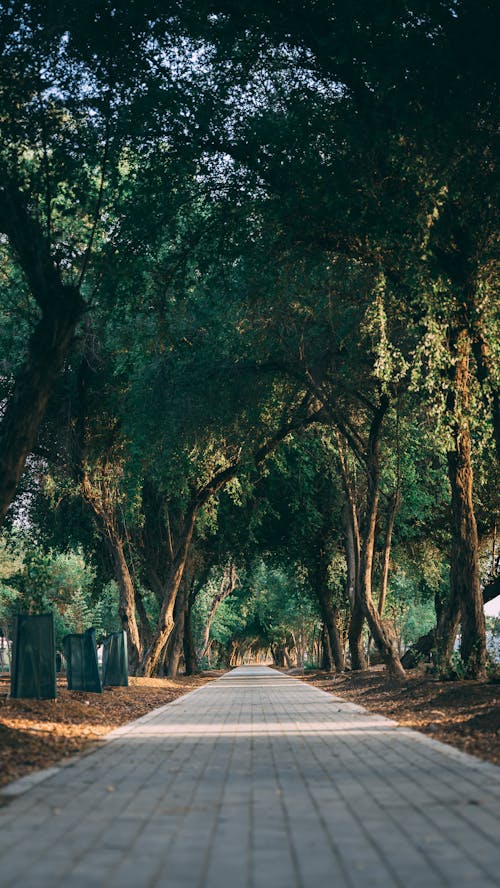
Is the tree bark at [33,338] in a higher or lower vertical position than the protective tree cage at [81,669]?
higher

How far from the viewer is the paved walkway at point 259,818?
447cm

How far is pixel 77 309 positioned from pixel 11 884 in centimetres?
856

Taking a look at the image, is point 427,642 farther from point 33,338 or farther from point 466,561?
point 33,338

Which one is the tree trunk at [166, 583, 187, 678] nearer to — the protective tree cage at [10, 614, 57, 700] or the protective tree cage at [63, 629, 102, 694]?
the protective tree cage at [63, 629, 102, 694]

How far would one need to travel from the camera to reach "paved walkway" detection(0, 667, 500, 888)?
14.7 ft

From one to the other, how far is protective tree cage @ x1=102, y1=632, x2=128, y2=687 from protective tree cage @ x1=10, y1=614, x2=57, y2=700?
6134 millimetres

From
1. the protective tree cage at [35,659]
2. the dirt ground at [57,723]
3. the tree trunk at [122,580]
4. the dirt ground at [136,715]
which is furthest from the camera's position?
the tree trunk at [122,580]

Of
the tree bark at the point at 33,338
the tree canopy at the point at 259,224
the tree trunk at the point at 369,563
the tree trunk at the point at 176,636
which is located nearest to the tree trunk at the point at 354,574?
the tree trunk at the point at 369,563

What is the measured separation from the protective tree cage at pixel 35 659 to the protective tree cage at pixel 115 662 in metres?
6.13

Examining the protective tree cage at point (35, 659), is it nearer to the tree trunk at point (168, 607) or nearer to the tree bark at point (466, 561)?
the tree bark at point (466, 561)

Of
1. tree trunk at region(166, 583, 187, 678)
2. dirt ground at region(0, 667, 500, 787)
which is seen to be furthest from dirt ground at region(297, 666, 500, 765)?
tree trunk at region(166, 583, 187, 678)

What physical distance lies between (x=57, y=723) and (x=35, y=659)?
106 inches

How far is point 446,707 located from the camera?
13805 millimetres

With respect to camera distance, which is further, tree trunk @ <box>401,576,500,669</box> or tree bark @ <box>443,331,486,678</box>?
tree trunk @ <box>401,576,500,669</box>
